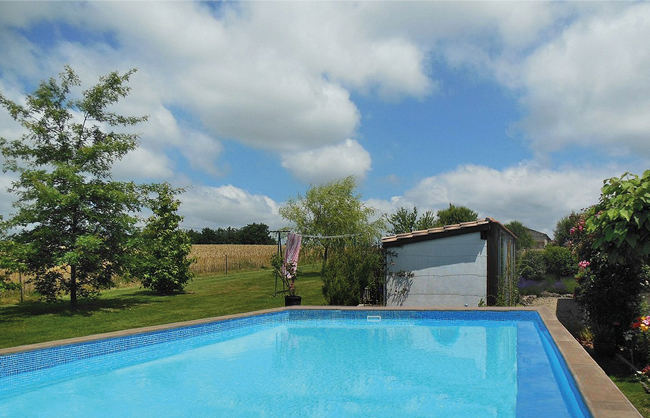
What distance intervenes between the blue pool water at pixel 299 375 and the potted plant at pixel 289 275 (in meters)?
2.09

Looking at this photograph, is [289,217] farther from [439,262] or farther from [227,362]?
[227,362]

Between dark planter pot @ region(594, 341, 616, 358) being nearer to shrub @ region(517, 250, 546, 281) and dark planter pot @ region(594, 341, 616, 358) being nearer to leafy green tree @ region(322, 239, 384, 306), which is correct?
leafy green tree @ region(322, 239, 384, 306)

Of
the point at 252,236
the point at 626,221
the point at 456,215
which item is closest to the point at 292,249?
the point at 626,221

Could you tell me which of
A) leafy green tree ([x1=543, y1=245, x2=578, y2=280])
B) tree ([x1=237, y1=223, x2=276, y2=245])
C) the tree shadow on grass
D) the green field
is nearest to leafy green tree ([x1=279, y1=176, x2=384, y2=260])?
the green field

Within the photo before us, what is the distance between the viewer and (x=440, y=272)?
46.2 ft

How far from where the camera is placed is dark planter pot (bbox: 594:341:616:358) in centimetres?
843

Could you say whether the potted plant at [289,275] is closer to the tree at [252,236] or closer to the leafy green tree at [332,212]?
the leafy green tree at [332,212]

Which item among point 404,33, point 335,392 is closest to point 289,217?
point 404,33

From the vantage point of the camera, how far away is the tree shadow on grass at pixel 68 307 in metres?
13.9

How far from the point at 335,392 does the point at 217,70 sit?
10.1 meters

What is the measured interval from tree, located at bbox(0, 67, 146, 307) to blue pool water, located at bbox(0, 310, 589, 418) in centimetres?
607

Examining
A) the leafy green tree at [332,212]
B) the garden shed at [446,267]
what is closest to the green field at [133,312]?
the garden shed at [446,267]

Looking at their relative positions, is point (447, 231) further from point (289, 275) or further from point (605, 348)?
point (605, 348)

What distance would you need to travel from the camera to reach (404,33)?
11867 millimetres
